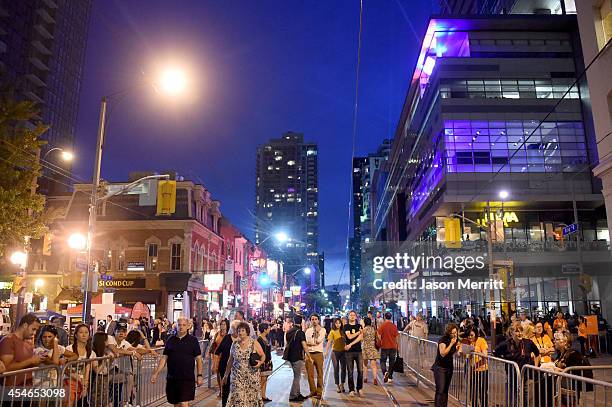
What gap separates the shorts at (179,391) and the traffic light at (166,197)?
34.4ft

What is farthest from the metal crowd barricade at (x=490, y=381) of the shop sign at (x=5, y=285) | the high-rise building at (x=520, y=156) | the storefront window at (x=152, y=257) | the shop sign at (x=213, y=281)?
the shop sign at (x=5, y=285)

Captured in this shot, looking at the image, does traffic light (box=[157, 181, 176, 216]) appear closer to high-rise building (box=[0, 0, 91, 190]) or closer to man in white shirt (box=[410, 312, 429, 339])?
man in white shirt (box=[410, 312, 429, 339])

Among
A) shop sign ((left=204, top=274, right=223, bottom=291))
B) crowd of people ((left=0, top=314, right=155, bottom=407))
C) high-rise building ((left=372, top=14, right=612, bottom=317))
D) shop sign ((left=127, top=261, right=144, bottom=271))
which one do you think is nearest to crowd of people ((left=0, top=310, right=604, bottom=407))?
crowd of people ((left=0, top=314, right=155, bottom=407))

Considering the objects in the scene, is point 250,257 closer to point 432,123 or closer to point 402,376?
point 432,123

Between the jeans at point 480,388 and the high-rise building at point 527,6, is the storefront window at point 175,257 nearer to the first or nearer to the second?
the jeans at point 480,388

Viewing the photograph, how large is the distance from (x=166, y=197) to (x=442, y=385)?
1168 cm

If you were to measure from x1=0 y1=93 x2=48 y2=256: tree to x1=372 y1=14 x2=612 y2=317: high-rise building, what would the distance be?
33846 millimetres

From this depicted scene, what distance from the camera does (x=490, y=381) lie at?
9.66 m

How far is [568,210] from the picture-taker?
54875 mm

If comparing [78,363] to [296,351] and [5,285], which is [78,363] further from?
[5,285]

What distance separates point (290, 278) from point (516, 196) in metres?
68.5

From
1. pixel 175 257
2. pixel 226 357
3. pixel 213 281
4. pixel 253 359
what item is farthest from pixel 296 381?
pixel 175 257

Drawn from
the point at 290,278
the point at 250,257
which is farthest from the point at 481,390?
the point at 290,278

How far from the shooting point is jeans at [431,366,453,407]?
1051cm
